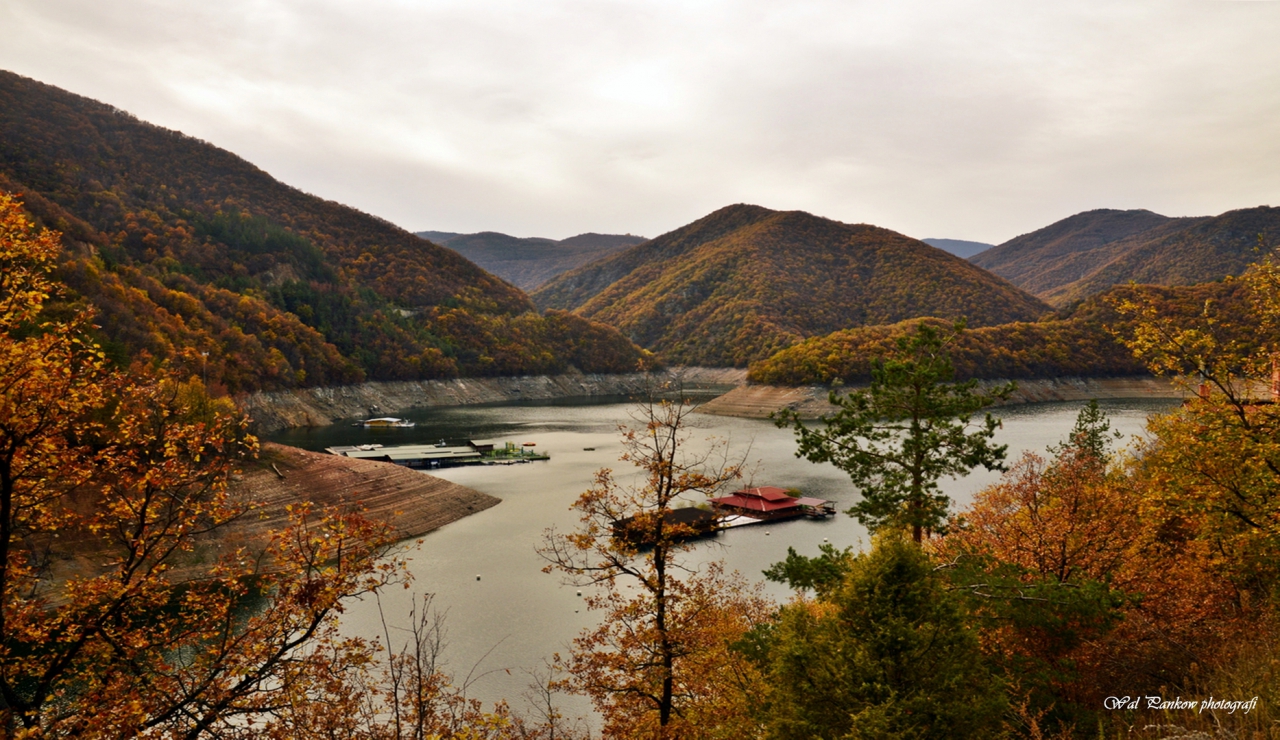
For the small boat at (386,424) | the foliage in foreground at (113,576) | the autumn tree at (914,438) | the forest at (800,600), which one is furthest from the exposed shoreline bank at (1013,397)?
the foliage in foreground at (113,576)

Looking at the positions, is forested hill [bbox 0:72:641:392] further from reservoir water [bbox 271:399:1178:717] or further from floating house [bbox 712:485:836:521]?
floating house [bbox 712:485:836:521]

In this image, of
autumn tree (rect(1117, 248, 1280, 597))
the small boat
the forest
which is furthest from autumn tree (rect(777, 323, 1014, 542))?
the small boat

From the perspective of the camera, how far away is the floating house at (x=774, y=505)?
A: 53406 millimetres

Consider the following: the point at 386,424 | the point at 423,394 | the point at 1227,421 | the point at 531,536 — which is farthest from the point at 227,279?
the point at 1227,421

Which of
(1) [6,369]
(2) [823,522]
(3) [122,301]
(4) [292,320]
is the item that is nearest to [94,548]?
(1) [6,369]

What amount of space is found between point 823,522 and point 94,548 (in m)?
44.7

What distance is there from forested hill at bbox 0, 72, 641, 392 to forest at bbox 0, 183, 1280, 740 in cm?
7694

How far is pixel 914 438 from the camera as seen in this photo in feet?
60.3

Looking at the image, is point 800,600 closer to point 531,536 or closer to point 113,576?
point 113,576

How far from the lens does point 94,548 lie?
3141 cm

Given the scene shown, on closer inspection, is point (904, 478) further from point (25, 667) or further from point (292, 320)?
point (292, 320)

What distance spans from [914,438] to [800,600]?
5633mm

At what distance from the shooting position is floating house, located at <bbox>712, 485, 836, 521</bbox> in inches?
2103

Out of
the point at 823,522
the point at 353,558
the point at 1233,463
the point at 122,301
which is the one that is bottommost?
the point at 823,522
